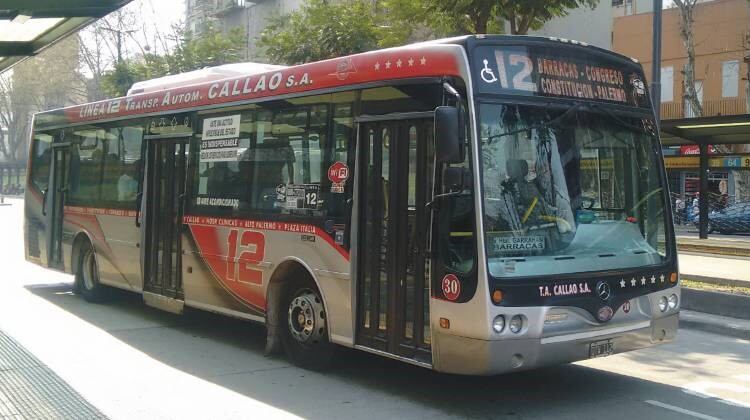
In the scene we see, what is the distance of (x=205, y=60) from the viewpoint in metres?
26.6

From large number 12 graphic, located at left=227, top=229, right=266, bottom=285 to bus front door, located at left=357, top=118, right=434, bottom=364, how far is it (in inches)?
65.2

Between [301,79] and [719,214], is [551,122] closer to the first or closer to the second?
[301,79]

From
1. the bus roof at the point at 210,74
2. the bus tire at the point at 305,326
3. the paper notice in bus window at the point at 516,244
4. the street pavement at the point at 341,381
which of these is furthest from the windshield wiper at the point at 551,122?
the bus roof at the point at 210,74

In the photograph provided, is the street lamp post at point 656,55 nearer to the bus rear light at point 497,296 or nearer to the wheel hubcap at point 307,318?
the wheel hubcap at point 307,318

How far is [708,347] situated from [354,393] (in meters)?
4.81

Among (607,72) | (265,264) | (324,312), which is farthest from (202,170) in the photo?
(607,72)

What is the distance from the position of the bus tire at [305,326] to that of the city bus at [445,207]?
0.06 ft

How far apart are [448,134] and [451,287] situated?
3.80ft

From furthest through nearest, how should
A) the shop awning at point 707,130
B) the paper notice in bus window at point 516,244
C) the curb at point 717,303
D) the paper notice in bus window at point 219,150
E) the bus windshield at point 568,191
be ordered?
the shop awning at point 707,130 → the curb at point 717,303 → the paper notice in bus window at point 219,150 → the bus windshield at point 568,191 → the paper notice in bus window at point 516,244

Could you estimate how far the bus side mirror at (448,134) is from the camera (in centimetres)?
567

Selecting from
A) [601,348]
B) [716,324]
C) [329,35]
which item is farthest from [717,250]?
[601,348]

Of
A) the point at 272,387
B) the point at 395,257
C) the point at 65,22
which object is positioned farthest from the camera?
the point at 65,22

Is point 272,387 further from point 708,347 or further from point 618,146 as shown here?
point 708,347

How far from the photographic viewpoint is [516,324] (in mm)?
5738
